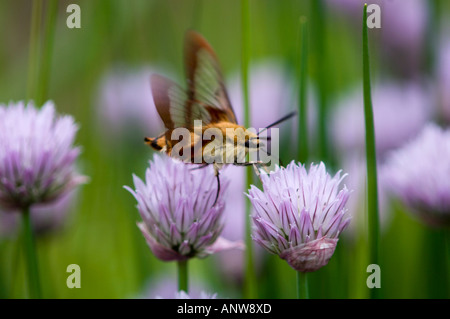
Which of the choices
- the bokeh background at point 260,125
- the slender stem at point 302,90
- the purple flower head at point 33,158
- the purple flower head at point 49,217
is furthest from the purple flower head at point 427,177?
the purple flower head at point 49,217

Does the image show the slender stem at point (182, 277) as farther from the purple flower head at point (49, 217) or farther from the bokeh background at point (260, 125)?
the purple flower head at point (49, 217)

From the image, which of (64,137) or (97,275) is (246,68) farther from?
(97,275)

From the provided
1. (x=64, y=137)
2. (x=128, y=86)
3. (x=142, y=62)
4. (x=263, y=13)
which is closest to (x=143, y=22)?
(x=142, y=62)

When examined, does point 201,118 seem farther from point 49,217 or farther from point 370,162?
point 49,217

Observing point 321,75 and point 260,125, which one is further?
point 260,125

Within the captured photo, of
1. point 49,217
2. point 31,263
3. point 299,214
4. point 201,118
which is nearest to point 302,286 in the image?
point 299,214
